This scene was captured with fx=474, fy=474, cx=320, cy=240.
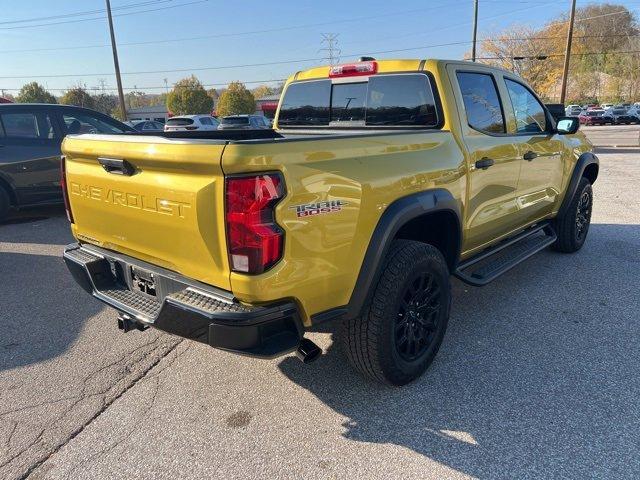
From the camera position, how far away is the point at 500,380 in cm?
300

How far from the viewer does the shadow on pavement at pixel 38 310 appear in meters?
3.52

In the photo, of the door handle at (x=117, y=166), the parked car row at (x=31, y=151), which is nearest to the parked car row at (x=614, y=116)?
the parked car row at (x=31, y=151)

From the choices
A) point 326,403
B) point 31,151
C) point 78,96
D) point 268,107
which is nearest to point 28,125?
point 31,151

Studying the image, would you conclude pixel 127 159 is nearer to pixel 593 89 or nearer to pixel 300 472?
pixel 300 472

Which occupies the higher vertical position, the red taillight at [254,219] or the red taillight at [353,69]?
the red taillight at [353,69]

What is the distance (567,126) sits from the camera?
180 inches

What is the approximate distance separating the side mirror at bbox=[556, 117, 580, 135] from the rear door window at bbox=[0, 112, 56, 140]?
22.9 ft

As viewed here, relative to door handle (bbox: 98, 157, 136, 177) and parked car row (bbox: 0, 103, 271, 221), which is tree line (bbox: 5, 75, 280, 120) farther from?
door handle (bbox: 98, 157, 136, 177)

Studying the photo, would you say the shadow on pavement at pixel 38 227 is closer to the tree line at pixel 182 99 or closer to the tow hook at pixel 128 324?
the tow hook at pixel 128 324

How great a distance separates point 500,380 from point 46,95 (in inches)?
2924

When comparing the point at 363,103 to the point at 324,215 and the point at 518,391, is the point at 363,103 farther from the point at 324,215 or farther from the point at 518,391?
the point at 518,391

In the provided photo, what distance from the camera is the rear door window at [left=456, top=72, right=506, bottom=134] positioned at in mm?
3428

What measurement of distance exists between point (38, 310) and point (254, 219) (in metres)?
3.16

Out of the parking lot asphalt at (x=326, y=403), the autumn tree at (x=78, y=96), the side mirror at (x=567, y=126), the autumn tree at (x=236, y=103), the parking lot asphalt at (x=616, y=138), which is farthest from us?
the autumn tree at (x=236, y=103)
